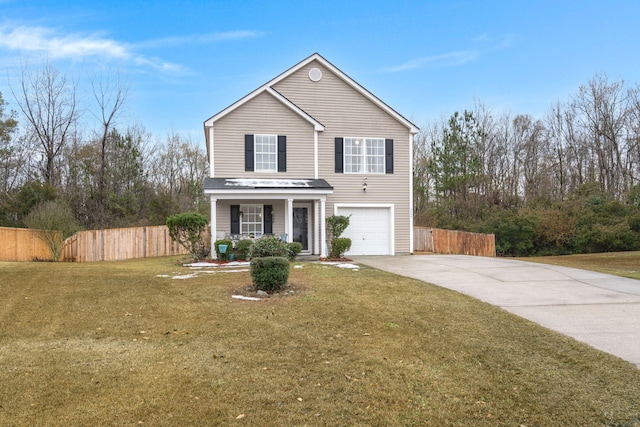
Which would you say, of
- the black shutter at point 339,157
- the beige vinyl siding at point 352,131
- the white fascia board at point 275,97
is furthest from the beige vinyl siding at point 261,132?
the black shutter at point 339,157

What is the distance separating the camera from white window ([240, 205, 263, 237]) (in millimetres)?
16141

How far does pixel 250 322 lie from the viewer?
6.11 meters

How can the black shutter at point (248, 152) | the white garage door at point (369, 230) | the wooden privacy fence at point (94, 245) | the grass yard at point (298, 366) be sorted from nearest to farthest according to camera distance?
the grass yard at point (298, 366) → the black shutter at point (248, 152) → the white garage door at point (369, 230) → the wooden privacy fence at point (94, 245)

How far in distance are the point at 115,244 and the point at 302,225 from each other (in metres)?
9.09

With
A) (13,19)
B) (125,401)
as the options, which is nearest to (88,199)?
(13,19)

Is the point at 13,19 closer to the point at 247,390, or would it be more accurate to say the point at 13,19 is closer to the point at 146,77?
the point at 146,77

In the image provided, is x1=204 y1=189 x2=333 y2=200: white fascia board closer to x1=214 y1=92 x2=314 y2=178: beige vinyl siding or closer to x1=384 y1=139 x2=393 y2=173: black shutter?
x1=214 y1=92 x2=314 y2=178: beige vinyl siding

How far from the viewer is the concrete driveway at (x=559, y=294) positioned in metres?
5.67

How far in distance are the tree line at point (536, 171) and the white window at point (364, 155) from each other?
954 cm

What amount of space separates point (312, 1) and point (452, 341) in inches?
639

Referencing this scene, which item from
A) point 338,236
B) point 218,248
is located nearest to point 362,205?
point 338,236

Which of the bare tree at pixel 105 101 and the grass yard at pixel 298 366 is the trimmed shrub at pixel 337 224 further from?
the bare tree at pixel 105 101

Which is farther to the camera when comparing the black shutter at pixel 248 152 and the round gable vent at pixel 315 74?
the round gable vent at pixel 315 74

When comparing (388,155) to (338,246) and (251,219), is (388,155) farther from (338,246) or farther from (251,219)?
(251,219)
